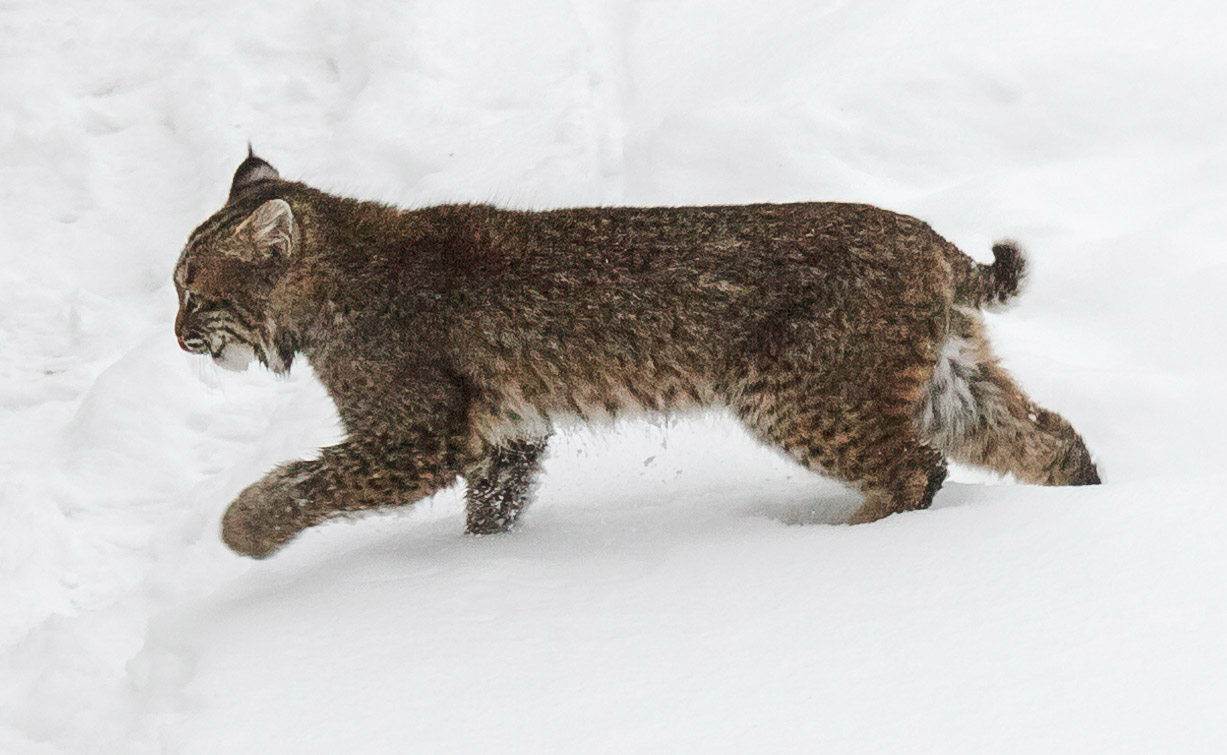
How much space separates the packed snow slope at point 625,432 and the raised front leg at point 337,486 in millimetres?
176

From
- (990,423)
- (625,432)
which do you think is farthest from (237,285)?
(990,423)

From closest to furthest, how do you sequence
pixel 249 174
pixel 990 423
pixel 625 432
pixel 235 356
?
1. pixel 990 423
2. pixel 235 356
3. pixel 249 174
4. pixel 625 432

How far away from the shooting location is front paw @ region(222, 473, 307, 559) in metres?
4.26

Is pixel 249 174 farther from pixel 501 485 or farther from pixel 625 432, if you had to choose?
pixel 625 432

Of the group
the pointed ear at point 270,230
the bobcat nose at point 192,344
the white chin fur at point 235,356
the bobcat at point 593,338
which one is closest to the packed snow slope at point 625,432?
the bobcat at point 593,338

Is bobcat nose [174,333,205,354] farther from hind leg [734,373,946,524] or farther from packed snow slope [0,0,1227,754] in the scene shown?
hind leg [734,373,946,524]

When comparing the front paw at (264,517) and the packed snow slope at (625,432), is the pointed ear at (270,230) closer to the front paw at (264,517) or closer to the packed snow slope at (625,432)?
the front paw at (264,517)

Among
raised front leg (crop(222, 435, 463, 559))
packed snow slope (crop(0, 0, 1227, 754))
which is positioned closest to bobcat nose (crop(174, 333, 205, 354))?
raised front leg (crop(222, 435, 463, 559))

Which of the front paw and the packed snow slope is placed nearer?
the packed snow slope

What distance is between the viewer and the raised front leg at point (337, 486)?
4270 mm

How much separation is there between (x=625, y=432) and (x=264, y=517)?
1650 millimetres

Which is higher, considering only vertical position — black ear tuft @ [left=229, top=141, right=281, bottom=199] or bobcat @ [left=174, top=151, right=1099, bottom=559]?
black ear tuft @ [left=229, top=141, right=281, bottom=199]

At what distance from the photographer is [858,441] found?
4094 mm

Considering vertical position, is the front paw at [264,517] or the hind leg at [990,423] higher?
the hind leg at [990,423]
